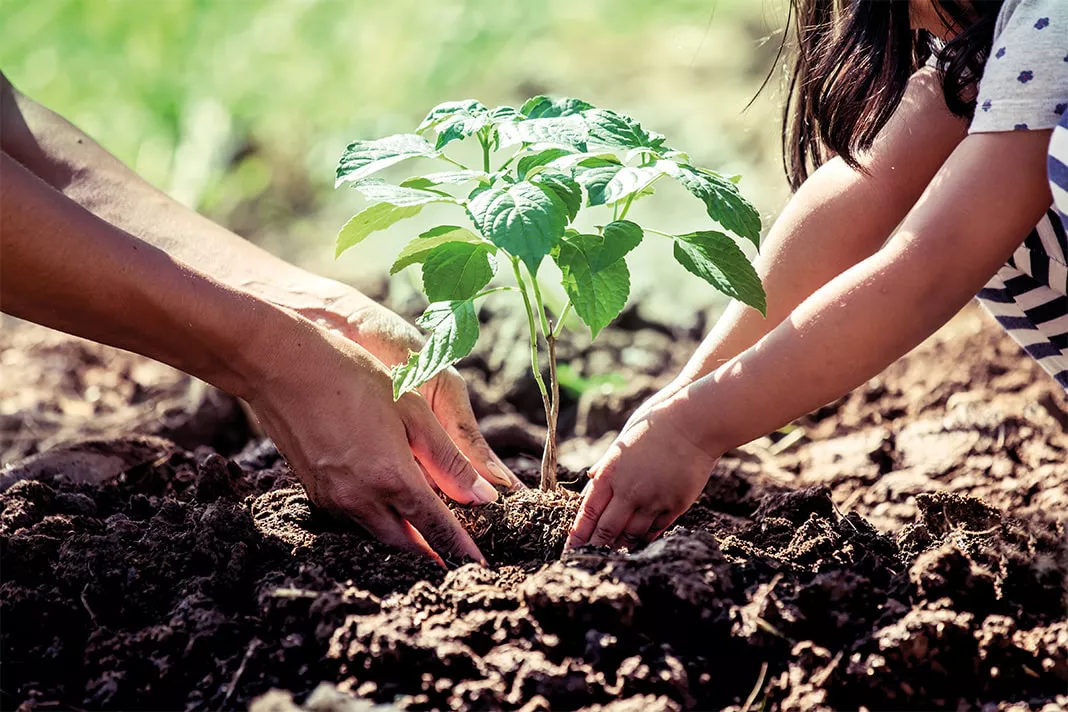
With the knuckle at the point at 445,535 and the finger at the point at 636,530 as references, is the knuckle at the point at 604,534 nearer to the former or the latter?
the finger at the point at 636,530

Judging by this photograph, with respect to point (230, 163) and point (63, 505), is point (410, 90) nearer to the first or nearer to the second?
point (230, 163)

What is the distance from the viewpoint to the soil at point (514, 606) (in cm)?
137

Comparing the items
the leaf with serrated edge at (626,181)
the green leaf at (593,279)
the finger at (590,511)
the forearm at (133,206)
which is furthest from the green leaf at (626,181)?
the forearm at (133,206)

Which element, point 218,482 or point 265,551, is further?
point 218,482

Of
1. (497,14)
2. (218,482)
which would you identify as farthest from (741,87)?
(218,482)

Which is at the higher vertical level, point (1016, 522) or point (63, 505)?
point (63, 505)

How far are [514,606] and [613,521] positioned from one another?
0.28 meters

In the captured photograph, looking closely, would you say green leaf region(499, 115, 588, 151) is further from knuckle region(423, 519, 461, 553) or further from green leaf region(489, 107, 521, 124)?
knuckle region(423, 519, 461, 553)

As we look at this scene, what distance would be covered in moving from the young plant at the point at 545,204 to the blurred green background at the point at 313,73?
3132mm

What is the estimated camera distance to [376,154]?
163cm

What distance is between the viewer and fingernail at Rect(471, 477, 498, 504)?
1.87 meters

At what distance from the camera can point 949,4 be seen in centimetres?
184

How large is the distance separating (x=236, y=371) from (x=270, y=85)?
4098mm

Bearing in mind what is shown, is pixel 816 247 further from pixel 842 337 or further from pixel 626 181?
pixel 626 181
